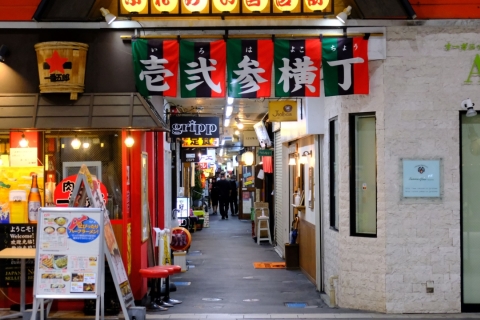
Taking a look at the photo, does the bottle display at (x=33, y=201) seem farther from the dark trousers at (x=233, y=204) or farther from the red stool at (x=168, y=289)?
the dark trousers at (x=233, y=204)

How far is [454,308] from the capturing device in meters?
10.5

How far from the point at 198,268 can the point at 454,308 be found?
7089 mm

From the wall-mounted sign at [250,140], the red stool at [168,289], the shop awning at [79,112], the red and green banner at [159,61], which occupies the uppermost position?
the red and green banner at [159,61]

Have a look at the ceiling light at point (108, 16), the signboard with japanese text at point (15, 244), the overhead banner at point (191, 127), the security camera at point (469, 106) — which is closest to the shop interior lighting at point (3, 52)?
the ceiling light at point (108, 16)

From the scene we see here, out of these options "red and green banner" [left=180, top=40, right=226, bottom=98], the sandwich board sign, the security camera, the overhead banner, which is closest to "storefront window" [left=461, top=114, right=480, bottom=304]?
the security camera

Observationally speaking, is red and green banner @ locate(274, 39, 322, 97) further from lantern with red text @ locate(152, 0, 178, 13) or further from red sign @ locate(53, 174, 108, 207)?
red sign @ locate(53, 174, 108, 207)

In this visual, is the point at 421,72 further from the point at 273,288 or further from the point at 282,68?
the point at 273,288

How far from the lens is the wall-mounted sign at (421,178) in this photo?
34.4 ft

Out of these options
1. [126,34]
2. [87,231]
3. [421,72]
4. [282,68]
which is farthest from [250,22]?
[87,231]

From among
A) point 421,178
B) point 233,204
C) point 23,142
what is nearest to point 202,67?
point 23,142

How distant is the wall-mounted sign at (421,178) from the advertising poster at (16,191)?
5.87 metres

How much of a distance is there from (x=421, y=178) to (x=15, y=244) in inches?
258

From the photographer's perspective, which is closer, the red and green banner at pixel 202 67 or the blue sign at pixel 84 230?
the blue sign at pixel 84 230

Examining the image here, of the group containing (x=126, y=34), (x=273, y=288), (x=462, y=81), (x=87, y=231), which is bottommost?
(x=273, y=288)
